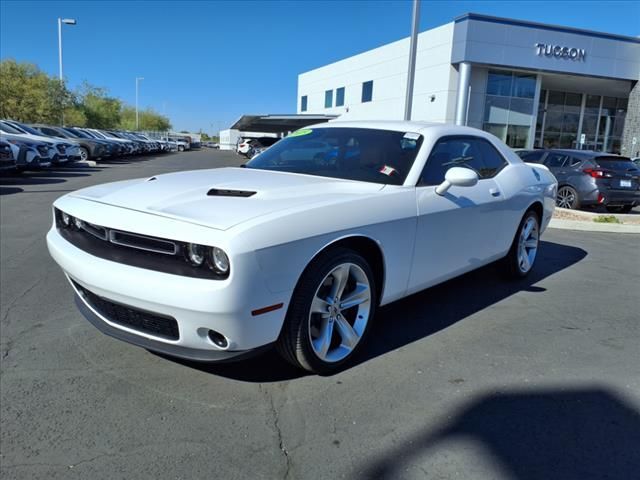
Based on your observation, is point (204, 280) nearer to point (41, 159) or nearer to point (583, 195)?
point (583, 195)

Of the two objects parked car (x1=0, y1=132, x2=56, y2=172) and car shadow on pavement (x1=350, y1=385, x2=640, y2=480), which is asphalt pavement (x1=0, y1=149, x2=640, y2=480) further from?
parked car (x1=0, y1=132, x2=56, y2=172)

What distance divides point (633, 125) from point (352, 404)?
34385 mm

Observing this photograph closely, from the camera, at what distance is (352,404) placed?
2.78 meters

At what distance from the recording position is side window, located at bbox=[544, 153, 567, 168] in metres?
11.3

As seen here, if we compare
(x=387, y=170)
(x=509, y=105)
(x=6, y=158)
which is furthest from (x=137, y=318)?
(x=509, y=105)

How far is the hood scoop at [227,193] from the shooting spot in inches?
118

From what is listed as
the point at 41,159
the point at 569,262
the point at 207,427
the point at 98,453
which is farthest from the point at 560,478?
the point at 41,159

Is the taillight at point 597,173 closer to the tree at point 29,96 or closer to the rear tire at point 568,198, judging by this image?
the rear tire at point 568,198

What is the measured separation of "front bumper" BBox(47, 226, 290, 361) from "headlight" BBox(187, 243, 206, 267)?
3.7 inches

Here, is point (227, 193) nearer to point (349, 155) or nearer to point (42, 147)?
point (349, 155)

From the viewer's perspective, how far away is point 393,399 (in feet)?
9.36

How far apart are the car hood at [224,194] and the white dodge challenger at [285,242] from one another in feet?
0.05

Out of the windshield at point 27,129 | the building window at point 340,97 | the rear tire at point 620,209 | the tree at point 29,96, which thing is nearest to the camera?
the rear tire at point 620,209

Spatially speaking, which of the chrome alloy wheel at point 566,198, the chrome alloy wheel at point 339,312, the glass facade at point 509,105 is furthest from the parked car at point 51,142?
the glass facade at point 509,105
